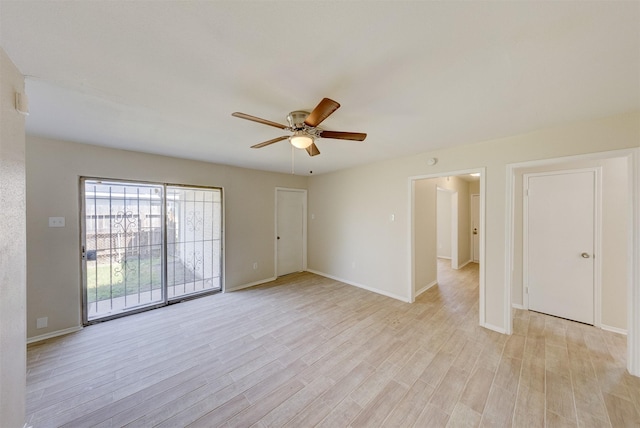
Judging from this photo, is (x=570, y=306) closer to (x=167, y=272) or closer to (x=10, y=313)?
(x=10, y=313)

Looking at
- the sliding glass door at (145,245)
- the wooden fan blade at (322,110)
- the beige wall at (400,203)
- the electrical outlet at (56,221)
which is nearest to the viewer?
the wooden fan blade at (322,110)

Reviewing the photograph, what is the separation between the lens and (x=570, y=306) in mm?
2955

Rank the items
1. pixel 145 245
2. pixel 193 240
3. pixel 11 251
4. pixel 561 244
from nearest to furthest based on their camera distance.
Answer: pixel 11 251
pixel 561 244
pixel 145 245
pixel 193 240

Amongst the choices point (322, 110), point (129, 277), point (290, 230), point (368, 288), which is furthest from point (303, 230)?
point (322, 110)

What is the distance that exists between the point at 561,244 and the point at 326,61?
3907 millimetres

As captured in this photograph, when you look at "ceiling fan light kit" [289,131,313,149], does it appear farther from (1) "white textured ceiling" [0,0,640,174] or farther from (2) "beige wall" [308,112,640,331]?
(2) "beige wall" [308,112,640,331]

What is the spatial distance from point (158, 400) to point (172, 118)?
8.02 feet

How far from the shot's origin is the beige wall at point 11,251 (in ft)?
3.93

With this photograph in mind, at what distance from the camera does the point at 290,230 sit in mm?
5266

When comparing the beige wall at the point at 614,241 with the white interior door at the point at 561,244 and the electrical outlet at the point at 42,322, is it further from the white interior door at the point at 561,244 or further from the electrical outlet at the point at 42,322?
the electrical outlet at the point at 42,322

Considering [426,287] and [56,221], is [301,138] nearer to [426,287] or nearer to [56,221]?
[56,221]

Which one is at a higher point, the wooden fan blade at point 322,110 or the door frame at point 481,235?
the wooden fan blade at point 322,110

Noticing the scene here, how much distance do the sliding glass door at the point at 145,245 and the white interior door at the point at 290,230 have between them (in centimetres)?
132

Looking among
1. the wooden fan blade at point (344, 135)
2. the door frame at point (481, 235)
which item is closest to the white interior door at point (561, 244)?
the door frame at point (481, 235)
